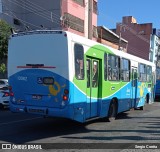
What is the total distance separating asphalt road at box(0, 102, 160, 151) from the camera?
9734 millimetres

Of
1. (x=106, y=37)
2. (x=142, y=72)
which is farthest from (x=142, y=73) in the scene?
(x=106, y=37)

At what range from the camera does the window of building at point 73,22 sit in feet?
139

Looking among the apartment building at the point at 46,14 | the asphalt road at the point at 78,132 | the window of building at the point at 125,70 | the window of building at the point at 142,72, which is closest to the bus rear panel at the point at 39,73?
the asphalt road at the point at 78,132

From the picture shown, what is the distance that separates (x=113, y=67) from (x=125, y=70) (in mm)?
1915

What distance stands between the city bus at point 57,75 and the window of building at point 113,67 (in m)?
0.64

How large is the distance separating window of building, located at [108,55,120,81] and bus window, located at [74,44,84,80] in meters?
2.50

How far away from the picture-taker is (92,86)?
11875 millimetres

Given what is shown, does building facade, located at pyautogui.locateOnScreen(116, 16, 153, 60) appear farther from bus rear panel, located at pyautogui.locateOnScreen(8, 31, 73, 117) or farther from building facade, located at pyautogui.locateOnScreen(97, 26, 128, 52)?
bus rear panel, located at pyautogui.locateOnScreen(8, 31, 73, 117)

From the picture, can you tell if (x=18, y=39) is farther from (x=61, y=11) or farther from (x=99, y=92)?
(x=61, y=11)

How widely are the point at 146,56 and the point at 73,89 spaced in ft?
219

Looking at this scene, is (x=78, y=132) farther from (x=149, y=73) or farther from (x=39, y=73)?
(x=149, y=73)

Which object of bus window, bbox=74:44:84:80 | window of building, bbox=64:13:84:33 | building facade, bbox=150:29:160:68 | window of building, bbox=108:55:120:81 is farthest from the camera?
building facade, bbox=150:29:160:68

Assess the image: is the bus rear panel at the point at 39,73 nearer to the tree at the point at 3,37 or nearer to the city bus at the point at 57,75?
the city bus at the point at 57,75

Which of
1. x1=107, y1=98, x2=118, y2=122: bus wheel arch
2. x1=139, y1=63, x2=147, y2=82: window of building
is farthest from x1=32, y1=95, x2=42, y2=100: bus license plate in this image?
x1=139, y1=63, x2=147, y2=82: window of building
